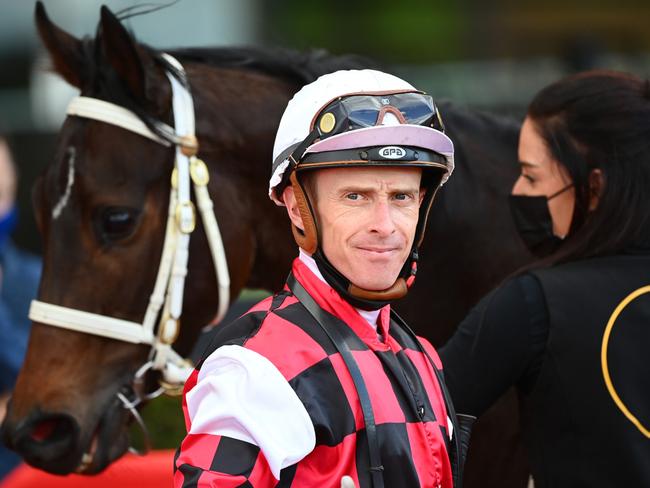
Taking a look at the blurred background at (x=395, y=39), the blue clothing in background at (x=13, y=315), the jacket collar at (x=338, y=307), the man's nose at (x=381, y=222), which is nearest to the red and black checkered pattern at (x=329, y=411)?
the jacket collar at (x=338, y=307)

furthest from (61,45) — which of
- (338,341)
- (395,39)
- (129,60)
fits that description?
(395,39)

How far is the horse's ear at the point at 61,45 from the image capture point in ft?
9.57

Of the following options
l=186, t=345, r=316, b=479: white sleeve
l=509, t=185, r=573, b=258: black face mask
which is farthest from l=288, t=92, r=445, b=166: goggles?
l=509, t=185, r=573, b=258: black face mask

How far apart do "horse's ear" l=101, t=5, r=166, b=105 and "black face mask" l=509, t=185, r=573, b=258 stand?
1.01m

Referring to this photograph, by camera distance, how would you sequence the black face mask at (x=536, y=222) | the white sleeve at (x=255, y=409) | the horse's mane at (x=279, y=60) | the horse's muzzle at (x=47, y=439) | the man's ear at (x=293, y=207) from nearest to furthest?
the white sleeve at (x=255, y=409), the man's ear at (x=293, y=207), the black face mask at (x=536, y=222), the horse's muzzle at (x=47, y=439), the horse's mane at (x=279, y=60)

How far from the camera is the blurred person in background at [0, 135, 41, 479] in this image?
3.74m

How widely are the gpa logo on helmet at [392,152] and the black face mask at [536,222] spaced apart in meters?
0.84

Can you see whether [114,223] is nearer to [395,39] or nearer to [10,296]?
[10,296]

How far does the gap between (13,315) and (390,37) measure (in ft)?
28.6

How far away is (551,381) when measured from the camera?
2236 mm

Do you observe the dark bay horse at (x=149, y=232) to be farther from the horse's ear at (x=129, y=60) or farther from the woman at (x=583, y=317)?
the woman at (x=583, y=317)

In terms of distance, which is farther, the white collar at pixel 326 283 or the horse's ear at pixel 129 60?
the horse's ear at pixel 129 60

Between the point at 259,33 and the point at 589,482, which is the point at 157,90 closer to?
Answer: the point at 589,482

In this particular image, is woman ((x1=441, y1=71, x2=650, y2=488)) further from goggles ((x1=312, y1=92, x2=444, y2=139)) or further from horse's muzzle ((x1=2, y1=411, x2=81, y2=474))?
horse's muzzle ((x1=2, y1=411, x2=81, y2=474))
